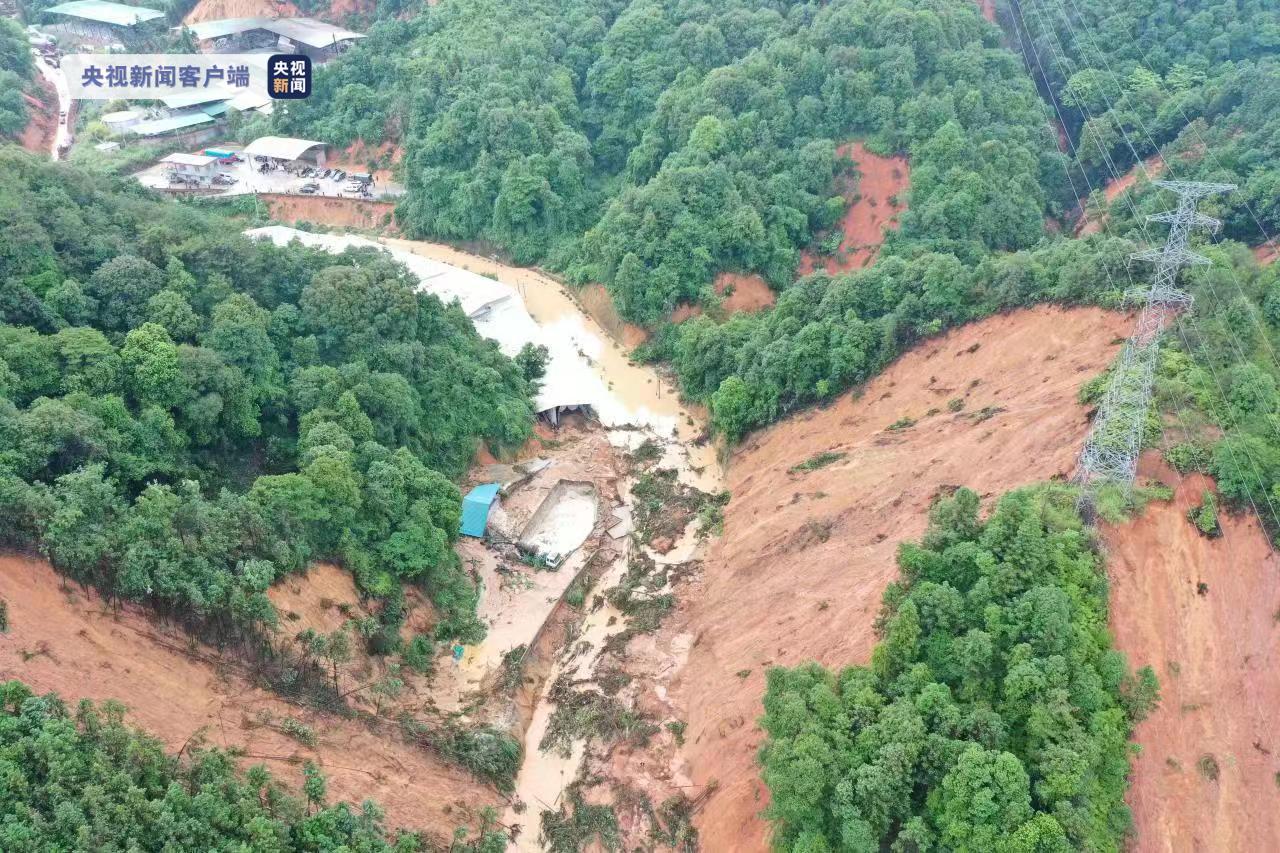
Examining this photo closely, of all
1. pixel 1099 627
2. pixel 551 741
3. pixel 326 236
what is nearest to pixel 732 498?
pixel 551 741

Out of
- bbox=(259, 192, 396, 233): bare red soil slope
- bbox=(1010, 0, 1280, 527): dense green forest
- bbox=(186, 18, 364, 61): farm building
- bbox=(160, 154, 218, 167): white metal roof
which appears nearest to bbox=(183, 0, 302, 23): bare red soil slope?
bbox=(186, 18, 364, 61): farm building

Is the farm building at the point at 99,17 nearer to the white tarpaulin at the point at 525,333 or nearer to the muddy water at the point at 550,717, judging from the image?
the white tarpaulin at the point at 525,333

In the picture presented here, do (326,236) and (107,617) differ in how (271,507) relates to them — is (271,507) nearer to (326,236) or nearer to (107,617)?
(107,617)

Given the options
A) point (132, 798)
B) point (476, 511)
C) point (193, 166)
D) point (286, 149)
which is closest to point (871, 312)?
point (476, 511)

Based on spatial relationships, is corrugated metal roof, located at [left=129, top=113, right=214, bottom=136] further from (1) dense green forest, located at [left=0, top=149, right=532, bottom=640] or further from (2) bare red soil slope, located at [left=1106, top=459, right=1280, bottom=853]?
(2) bare red soil slope, located at [left=1106, top=459, right=1280, bottom=853]

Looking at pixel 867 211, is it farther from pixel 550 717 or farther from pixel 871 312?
pixel 550 717
